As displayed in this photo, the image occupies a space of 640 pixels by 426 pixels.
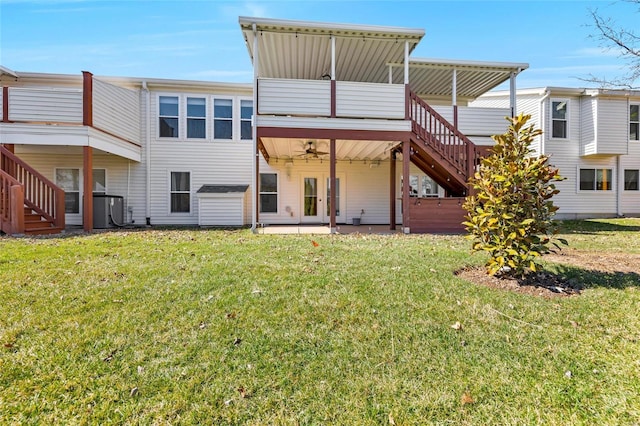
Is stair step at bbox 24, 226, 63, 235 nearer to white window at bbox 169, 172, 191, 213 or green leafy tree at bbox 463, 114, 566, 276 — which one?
white window at bbox 169, 172, 191, 213

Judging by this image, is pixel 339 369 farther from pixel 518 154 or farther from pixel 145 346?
pixel 518 154

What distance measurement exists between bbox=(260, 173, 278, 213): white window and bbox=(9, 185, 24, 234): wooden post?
710 centimetres

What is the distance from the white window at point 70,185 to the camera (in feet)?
38.5

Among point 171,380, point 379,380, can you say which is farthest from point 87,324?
point 379,380

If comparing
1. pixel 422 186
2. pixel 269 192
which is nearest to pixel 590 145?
pixel 422 186

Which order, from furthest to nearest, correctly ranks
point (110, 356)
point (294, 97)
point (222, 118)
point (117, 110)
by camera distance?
1. point (222, 118)
2. point (117, 110)
3. point (294, 97)
4. point (110, 356)

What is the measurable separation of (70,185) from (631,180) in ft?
79.1

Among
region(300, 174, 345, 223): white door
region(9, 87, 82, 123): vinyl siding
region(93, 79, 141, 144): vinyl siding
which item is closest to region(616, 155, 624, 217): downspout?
region(300, 174, 345, 223): white door

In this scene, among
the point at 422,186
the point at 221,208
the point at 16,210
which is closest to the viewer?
the point at 16,210

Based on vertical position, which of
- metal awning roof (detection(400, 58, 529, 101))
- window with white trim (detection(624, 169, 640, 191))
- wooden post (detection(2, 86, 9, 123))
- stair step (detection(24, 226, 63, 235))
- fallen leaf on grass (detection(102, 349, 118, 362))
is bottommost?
fallen leaf on grass (detection(102, 349, 118, 362))

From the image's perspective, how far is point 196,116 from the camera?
12328mm

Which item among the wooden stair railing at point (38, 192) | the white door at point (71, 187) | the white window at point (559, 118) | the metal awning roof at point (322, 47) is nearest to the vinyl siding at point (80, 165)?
the white door at point (71, 187)

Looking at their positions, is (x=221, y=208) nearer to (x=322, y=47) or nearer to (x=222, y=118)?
(x=222, y=118)

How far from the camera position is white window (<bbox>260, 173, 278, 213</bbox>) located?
12.9 m
